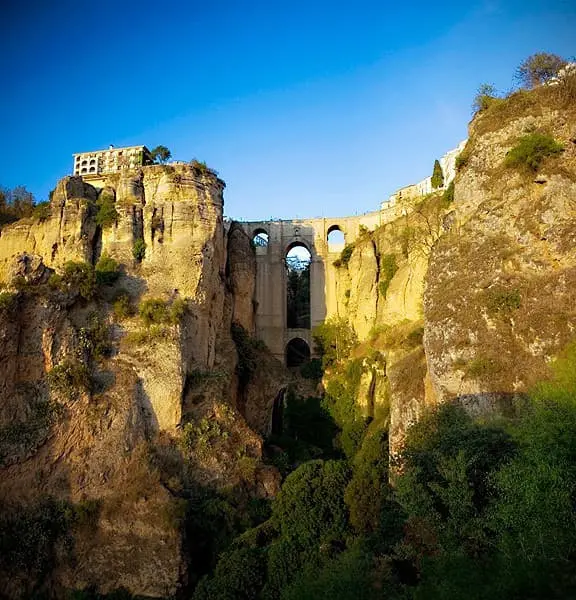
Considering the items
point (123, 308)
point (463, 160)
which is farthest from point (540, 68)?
point (123, 308)

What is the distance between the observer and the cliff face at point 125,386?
2119 centimetres

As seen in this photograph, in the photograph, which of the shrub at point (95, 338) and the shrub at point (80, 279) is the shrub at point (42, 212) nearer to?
the shrub at point (80, 279)

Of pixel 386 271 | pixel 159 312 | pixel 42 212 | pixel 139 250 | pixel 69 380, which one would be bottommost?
pixel 69 380

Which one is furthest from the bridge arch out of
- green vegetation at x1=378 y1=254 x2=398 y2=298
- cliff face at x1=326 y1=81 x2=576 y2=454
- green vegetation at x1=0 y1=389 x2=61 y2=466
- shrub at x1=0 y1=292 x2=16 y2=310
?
shrub at x1=0 y1=292 x2=16 y2=310

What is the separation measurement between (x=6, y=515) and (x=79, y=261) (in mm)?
12345

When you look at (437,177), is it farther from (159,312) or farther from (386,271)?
(159,312)

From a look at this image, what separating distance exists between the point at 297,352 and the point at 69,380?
19.5 meters

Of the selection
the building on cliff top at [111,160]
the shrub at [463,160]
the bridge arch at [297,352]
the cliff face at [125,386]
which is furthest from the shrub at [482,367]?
the building on cliff top at [111,160]

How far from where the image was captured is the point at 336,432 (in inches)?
1303

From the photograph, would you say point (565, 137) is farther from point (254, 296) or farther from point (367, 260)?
point (254, 296)

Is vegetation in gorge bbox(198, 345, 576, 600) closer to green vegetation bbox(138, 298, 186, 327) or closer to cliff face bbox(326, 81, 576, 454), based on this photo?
cliff face bbox(326, 81, 576, 454)

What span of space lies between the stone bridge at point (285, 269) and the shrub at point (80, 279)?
46.8 ft

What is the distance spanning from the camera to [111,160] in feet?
149

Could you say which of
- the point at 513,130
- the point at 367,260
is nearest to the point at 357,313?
A: the point at 367,260
